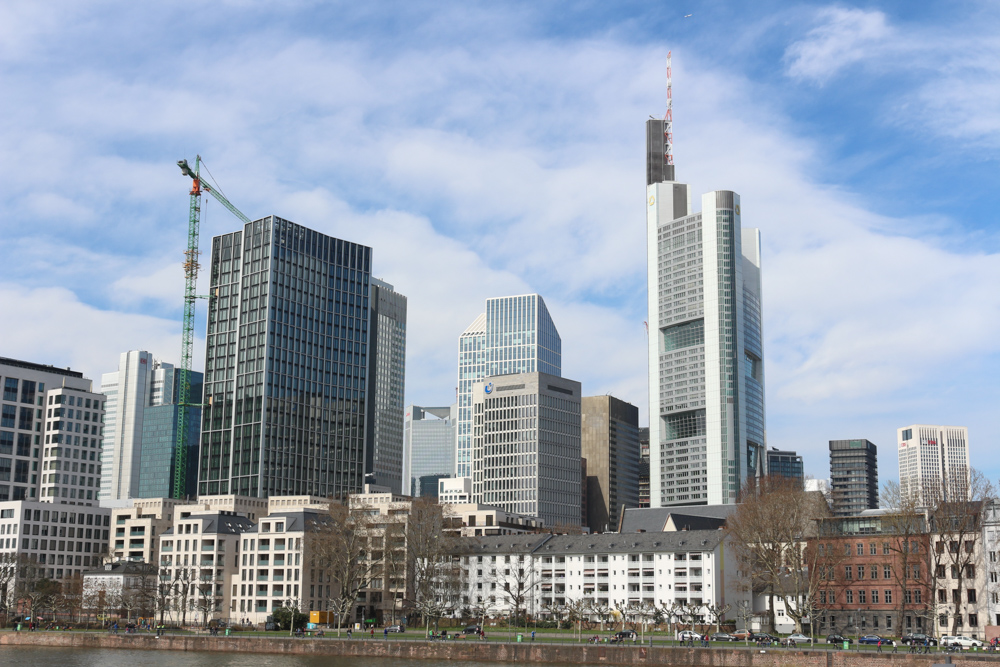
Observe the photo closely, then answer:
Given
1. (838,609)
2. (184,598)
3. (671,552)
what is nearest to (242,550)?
(184,598)

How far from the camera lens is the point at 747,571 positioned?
6403 inches

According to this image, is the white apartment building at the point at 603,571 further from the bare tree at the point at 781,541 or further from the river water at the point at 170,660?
the river water at the point at 170,660

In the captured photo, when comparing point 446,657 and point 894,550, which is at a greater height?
point 894,550

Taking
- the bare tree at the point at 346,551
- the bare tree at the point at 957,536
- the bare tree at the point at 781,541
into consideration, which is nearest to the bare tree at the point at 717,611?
the bare tree at the point at 781,541

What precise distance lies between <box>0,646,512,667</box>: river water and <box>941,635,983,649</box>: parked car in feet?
169

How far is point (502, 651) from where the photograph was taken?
12019cm

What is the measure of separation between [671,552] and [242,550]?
265 feet

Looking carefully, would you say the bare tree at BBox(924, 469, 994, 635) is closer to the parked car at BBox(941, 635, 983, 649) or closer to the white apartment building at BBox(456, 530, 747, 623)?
the parked car at BBox(941, 635, 983, 649)

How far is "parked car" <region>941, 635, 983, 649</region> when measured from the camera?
11649 centimetres

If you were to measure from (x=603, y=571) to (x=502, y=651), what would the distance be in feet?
213

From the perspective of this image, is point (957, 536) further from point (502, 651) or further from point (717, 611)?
point (502, 651)

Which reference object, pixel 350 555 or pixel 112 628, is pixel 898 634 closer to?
pixel 350 555

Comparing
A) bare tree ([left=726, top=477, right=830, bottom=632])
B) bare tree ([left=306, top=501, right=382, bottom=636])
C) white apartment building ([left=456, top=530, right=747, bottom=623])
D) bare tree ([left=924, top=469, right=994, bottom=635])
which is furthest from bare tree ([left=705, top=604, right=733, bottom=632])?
bare tree ([left=306, top=501, right=382, bottom=636])

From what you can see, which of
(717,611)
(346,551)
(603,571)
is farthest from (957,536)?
(346,551)
